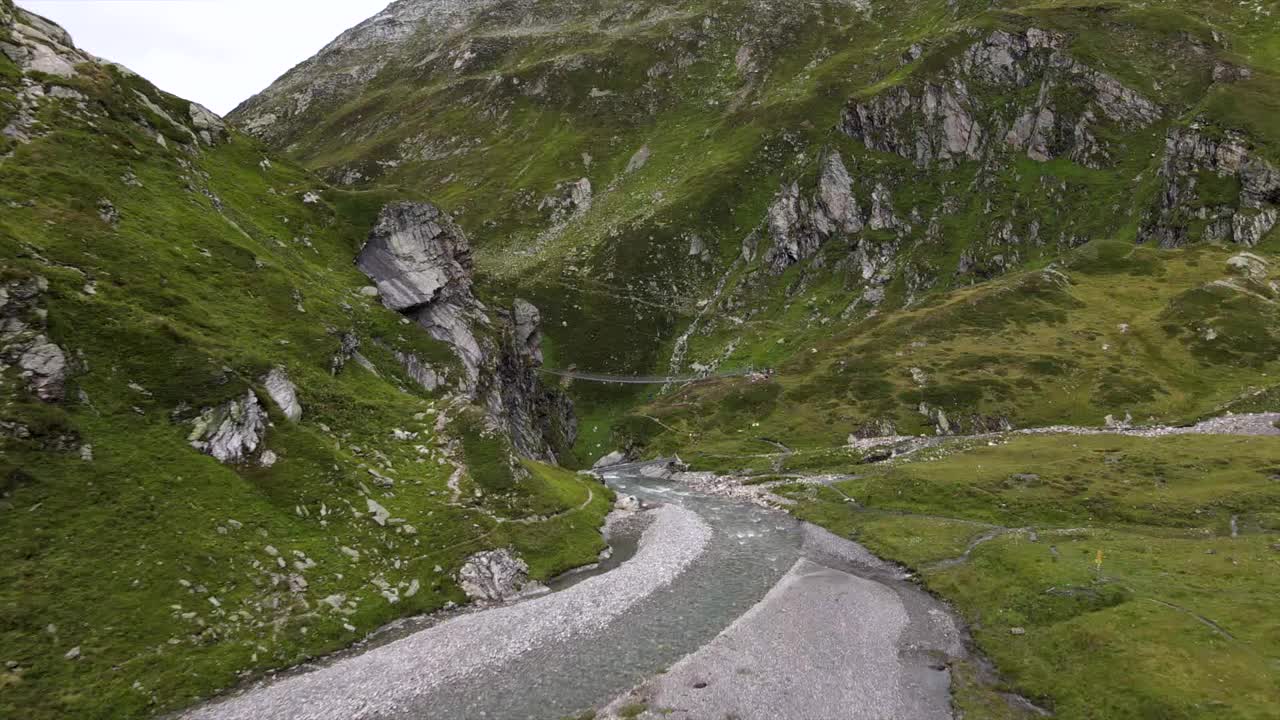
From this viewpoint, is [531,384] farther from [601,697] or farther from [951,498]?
[601,697]

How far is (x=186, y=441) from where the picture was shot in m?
45.6

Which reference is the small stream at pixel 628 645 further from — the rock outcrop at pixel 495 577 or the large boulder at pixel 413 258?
the large boulder at pixel 413 258

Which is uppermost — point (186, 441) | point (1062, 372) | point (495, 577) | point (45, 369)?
point (45, 369)

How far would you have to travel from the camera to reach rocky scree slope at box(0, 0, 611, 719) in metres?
35.1

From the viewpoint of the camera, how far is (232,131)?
98.7 metres

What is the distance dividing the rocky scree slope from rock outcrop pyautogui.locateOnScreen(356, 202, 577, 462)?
6.20 m

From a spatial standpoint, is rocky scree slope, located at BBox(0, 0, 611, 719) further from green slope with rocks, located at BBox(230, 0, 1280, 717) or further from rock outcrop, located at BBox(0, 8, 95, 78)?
green slope with rocks, located at BBox(230, 0, 1280, 717)

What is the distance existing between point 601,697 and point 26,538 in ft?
112

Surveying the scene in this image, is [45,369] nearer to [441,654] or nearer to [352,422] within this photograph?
[352,422]

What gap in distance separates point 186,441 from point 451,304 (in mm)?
50603

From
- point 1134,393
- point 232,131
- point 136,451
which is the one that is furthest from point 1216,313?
point 232,131

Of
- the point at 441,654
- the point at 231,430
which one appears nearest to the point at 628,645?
the point at 441,654

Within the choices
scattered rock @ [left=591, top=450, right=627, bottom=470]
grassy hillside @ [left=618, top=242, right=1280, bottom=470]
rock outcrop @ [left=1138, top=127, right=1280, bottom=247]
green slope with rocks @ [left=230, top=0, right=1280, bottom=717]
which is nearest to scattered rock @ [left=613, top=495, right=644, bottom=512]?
green slope with rocks @ [left=230, top=0, right=1280, bottom=717]

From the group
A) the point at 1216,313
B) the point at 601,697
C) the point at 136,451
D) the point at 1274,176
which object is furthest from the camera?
the point at 1274,176
